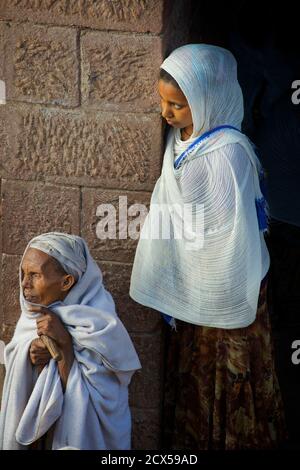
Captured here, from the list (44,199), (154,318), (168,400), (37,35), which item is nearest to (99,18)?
(37,35)

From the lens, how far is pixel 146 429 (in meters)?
6.42

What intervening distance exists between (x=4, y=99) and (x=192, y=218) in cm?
109

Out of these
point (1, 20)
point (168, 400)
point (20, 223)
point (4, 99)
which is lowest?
point (168, 400)

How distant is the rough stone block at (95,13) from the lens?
19.2 ft

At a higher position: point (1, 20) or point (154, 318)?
point (1, 20)

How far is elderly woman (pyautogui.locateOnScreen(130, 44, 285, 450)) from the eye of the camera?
19.1 feet

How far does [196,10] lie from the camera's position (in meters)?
6.69

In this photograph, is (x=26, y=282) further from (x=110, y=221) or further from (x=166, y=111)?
(x=166, y=111)


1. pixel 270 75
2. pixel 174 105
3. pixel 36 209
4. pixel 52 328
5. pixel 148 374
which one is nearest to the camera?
pixel 52 328

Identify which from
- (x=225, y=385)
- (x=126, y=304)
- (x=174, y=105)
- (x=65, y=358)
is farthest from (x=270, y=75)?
(x=65, y=358)

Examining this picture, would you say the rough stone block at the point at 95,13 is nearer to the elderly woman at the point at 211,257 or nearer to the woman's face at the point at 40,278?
the elderly woman at the point at 211,257

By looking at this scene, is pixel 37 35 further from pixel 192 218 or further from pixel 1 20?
pixel 192 218

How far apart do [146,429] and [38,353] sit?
108cm

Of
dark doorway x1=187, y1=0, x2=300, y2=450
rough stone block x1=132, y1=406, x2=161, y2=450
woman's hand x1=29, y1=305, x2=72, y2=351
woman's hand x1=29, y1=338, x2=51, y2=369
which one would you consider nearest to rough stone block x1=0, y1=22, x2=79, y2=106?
dark doorway x1=187, y1=0, x2=300, y2=450
